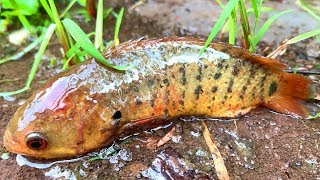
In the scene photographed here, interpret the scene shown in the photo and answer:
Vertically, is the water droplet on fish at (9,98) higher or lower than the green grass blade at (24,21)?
lower

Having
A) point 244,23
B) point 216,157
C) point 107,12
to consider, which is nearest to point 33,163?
point 216,157

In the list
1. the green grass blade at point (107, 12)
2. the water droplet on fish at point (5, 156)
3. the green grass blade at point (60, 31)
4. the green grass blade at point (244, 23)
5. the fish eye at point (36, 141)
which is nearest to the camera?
the fish eye at point (36, 141)

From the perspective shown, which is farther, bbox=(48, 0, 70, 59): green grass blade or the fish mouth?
bbox=(48, 0, 70, 59): green grass blade

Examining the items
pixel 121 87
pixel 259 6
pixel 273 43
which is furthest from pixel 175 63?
pixel 273 43

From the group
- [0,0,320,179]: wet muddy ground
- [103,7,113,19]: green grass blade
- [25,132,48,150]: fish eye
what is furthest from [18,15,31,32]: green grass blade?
[25,132,48,150]: fish eye

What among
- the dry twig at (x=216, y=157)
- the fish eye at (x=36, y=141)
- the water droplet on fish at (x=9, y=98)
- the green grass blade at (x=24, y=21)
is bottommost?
the dry twig at (x=216, y=157)

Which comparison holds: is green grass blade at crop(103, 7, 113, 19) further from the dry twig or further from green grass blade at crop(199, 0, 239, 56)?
green grass blade at crop(199, 0, 239, 56)

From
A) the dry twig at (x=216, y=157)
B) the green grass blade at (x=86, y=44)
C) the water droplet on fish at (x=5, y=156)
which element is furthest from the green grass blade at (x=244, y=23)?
the water droplet on fish at (x=5, y=156)

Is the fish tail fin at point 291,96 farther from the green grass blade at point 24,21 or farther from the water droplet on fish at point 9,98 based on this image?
the green grass blade at point 24,21

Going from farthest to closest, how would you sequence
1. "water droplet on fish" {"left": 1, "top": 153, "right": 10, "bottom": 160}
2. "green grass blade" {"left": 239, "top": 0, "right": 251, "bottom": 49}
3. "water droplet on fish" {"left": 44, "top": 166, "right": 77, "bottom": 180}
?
1. "green grass blade" {"left": 239, "top": 0, "right": 251, "bottom": 49}
2. "water droplet on fish" {"left": 1, "top": 153, "right": 10, "bottom": 160}
3. "water droplet on fish" {"left": 44, "top": 166, "right": 77, "bottom": 180}
